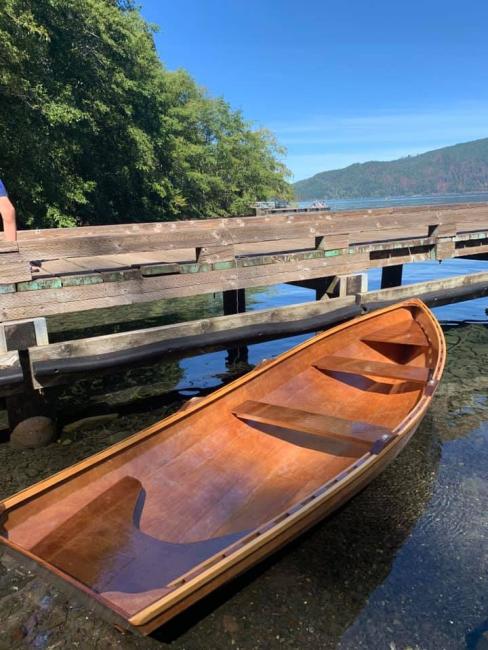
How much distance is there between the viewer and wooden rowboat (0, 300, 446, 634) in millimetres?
2969

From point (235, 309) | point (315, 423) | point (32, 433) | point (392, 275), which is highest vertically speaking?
point (392, 275)

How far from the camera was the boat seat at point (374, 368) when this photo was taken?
5.79 meters

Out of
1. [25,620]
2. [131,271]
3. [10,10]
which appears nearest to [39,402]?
[131,271]

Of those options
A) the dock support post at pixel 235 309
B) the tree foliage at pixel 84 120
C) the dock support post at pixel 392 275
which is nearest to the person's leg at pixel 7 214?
the dock support post at pixel 235 309

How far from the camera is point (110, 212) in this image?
2669cm

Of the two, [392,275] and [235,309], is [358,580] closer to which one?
[235,309]

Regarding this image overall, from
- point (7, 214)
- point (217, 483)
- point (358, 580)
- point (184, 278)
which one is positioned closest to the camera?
point (358, 580)

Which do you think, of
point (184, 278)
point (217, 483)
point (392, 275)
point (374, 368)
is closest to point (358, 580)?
point (217, 483)

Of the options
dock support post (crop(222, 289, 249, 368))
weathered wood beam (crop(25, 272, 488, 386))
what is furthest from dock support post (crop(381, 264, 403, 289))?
dock support post (crop(222, 289, 249, 368))

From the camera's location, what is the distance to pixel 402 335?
23.0 ft

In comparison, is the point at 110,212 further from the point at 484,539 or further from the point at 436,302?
the point at 484,539

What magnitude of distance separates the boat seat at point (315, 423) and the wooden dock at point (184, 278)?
5.87 ft

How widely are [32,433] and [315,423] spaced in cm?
372

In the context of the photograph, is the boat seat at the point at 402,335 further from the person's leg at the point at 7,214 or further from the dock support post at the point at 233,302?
the person's leg at the point at 7,214
